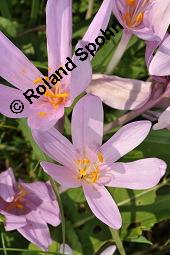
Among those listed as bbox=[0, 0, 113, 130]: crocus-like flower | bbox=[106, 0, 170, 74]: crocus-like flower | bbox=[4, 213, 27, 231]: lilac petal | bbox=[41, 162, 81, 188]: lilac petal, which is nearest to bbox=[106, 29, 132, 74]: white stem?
bbox=[106, 0, 170, 74]: crocus-like flower

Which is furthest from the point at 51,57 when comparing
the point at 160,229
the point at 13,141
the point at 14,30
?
the point at 160,229

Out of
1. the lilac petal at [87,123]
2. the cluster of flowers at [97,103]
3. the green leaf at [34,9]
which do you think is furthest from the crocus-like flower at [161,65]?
the green leaf at [34,9]

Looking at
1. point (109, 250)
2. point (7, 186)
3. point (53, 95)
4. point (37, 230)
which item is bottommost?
point (109, 250)

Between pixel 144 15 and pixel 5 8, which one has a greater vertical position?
pixel 5 8

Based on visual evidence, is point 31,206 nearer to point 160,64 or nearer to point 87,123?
point 87,123

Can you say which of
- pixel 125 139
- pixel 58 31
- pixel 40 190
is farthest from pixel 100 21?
pixel 40 190

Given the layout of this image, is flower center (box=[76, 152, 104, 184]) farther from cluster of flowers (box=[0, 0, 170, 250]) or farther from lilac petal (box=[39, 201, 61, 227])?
lilac petal (box=[39, 201, 61, 227])

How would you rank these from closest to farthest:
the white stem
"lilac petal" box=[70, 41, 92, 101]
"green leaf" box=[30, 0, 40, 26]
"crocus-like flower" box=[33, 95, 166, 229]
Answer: "lilac petal" box=[70, 41, 92, 101] < "crocus-like flower" box=[33, 95, 166, 229] < the white stem < "green leaf" box=[30, 0, 40, 26]
